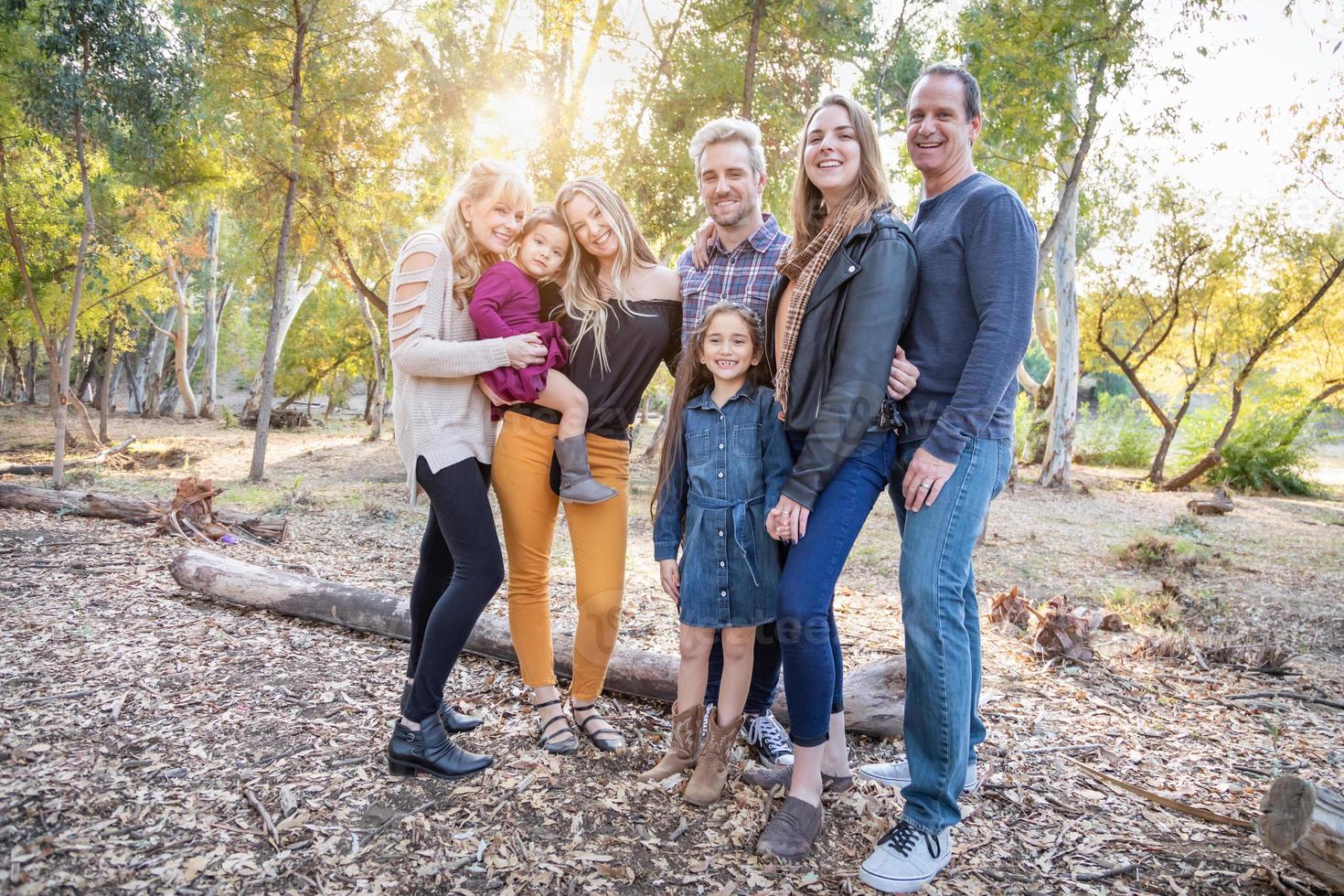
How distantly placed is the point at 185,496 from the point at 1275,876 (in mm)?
6956

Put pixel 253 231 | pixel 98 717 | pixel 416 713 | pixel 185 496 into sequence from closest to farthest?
1. pixel 416 713
2. pixel 98 717
3. pixel 185 496
4. pixel 253 231

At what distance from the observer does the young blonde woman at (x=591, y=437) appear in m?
2.80

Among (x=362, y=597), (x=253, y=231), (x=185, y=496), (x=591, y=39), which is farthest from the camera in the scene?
(x=591, y=39)

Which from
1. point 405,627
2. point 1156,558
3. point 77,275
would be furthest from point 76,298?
point 1156,558

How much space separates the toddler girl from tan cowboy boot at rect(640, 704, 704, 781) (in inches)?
32.5

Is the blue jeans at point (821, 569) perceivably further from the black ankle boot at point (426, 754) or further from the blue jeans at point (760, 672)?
the black ankle boot at point (426, 754)

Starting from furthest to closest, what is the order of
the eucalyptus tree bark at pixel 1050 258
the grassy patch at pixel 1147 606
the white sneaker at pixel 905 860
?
the eucalyptus tree bark at pixel 1050 258 → the grassy patch at pixel 1147 606 → the white sneaker at pixel 905 860

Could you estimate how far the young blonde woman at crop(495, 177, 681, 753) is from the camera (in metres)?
2.80

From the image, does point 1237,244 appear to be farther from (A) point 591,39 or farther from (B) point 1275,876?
(B) point 1275,876

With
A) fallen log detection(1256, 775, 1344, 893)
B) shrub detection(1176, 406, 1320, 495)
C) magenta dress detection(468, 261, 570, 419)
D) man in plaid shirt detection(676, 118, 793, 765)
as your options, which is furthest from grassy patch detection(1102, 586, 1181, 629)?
shrub detection(1176, 406, 1320, 495)

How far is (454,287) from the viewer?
2760mm

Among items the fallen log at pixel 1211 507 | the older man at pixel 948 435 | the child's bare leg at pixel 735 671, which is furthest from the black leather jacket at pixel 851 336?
the fallen log at pixel 1211 507

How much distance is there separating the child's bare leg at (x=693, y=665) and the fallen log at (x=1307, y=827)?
1554 mm

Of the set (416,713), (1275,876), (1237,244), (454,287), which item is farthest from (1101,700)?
(1237,244)
